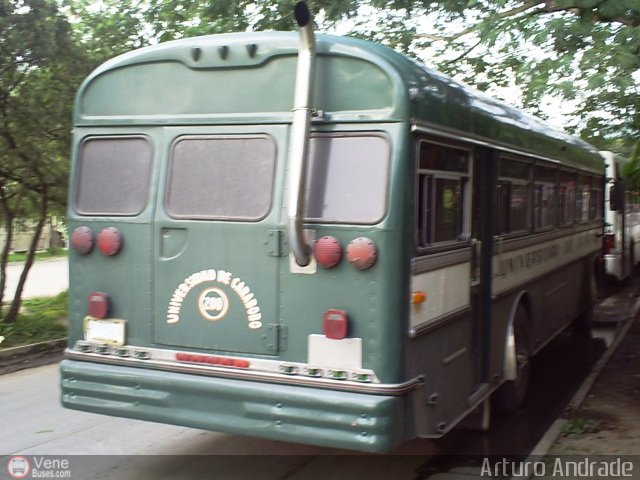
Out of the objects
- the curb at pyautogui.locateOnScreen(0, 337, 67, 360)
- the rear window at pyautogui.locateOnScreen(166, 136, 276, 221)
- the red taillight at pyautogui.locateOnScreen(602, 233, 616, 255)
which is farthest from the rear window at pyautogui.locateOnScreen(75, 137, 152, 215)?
the red taillight at pyautogui.locateOnScreen(602, 233, 616, 255)

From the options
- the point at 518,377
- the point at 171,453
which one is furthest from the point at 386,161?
the point at 518,377

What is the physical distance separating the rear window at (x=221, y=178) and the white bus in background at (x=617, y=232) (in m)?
10.1

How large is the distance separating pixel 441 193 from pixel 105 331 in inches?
93.1

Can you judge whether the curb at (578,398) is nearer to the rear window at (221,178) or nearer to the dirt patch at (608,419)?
the dirt patch at (608,419)

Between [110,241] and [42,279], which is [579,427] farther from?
[42,279]

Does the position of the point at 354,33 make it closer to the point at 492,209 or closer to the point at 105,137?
the point at 492,209

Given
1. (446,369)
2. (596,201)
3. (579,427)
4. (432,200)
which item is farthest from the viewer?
(596,201)

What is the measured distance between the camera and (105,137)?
4992 mm

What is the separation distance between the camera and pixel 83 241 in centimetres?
494

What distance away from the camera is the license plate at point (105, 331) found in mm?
4805

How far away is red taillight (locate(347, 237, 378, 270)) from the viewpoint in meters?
4.17

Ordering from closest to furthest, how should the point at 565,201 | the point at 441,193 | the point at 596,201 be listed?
the point at 441,193
the point at 565,201
the point at 596,201

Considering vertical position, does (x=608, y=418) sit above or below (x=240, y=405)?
below

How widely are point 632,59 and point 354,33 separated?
19.3 feet
